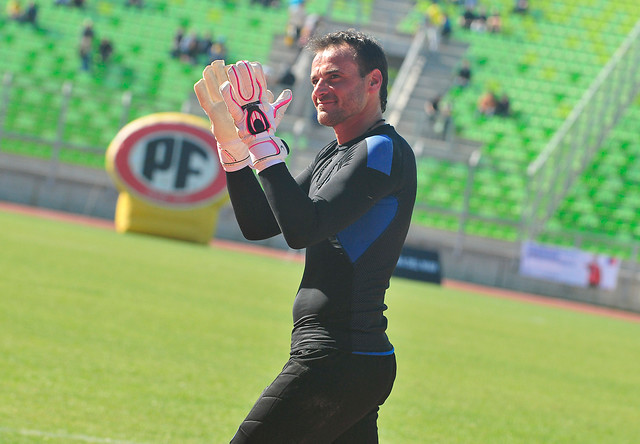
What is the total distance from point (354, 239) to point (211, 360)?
5.13m

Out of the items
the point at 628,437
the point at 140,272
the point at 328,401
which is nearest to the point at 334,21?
the point at 140,272

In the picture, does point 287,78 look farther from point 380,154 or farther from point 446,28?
point 380,154

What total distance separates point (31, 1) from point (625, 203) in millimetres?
19406

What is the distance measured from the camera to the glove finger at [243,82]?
10.3 ft

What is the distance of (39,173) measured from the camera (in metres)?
25.0

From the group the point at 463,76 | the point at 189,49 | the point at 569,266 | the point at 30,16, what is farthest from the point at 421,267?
the point at 30,16

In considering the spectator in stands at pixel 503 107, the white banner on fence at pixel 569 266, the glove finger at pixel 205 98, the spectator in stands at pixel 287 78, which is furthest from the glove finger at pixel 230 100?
the spectator in stands at pixel 503 107

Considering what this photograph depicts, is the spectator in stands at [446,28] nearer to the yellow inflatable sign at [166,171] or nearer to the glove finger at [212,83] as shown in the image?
the yellow inflatable sign at [166,171]

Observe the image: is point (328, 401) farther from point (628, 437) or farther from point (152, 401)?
point (628, 437)

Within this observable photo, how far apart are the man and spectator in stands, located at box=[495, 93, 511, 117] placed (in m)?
26.1

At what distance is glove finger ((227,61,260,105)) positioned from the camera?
313 cm

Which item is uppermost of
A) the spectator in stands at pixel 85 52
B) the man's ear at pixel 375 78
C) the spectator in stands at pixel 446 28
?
the spectator in stands at pixel 446 28

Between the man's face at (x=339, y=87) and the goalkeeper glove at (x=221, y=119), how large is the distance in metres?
0.28

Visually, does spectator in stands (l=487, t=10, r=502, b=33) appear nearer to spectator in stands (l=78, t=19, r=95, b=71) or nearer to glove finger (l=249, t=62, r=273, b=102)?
spectator in stands (l=78, t=19, r=95, b=71)
